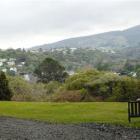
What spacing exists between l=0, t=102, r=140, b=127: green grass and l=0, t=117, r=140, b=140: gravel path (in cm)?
202

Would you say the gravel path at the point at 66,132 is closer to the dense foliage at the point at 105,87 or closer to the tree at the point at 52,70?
the dense foliage at the point at 105,87

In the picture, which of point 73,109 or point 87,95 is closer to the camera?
point 73,109

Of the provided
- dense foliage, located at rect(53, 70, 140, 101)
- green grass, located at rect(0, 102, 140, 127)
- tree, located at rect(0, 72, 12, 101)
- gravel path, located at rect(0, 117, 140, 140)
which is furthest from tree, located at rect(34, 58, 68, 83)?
gravel path, located at rect(0, 117, 140, 140)

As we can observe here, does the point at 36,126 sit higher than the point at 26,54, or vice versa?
the point at 26,54

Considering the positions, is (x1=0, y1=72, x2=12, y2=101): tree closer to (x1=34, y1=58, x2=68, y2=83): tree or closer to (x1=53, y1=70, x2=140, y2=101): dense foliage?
(x1=53, y1=70, x2=140, y2=101): dense foliage

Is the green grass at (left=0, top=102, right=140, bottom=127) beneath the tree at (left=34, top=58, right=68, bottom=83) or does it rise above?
beneath

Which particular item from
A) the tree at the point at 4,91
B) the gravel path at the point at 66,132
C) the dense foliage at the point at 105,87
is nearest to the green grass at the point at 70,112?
the gravel path at the point at 66,132

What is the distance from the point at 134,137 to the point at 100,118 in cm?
692

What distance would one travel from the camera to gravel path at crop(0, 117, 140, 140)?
14617 mm

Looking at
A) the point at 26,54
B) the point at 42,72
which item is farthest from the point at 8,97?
the point at 26,54

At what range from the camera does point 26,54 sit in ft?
478

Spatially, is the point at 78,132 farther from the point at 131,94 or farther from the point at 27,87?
the point at 27,87

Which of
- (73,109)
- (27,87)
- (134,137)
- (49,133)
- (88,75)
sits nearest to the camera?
(134,137)

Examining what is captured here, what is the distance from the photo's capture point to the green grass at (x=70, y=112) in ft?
69.2
